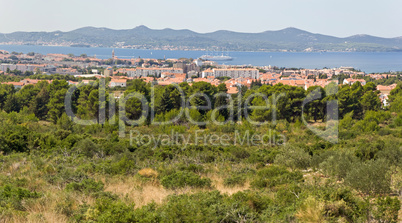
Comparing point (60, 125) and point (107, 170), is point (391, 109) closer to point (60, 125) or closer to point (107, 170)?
point (60, 125)

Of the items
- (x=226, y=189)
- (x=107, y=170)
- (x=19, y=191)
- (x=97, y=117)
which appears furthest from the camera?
(x=97, y=117)

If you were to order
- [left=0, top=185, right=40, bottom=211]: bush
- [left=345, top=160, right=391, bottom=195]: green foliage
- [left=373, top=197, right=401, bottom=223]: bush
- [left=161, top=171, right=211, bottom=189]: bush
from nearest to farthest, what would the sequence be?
[left=373, top=197, right=401, bottom=223]: bush
[left=0, top=185, right=40, bottom=211]: bush
[left=345, top=160, right=391, bottom=195]: green foliage
[left=161, top=171, right=211, bottom=189]: bush

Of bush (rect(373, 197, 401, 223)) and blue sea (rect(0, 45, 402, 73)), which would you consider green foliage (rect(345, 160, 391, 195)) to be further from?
blue sea (rect(0, 45, 402, 73))

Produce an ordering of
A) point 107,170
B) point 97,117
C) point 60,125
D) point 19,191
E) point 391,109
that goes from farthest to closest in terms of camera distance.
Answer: point 391,109
point 97,117
point 60,125
point 107,170
point 19,191

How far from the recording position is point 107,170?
5.84 m

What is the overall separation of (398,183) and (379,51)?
204323 millimetres

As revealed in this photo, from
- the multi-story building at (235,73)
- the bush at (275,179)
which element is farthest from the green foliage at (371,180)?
the multi-story building at (235,73)

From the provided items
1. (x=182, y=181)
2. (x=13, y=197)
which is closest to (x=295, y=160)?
(x=182, y=181)

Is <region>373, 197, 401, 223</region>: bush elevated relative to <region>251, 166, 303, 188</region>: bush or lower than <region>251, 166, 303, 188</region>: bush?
elevated

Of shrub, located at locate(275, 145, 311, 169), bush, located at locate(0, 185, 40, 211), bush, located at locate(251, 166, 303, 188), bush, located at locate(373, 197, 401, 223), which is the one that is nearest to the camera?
bush, located at locate(373, 197, 401, 223)

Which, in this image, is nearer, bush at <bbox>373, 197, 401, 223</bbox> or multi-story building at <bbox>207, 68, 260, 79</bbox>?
bush at <bbox>373, 197, 401, 223</bbox>

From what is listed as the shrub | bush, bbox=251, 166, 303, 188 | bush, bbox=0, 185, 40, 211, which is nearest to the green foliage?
bush, bbox=251, 166, 303, 188

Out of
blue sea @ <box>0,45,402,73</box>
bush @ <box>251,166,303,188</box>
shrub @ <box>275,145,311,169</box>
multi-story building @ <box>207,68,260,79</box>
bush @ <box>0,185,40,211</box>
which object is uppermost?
blue sea @ <box>0,45,402,73</box>

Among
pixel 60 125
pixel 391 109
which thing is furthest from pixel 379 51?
pixel 60 125
